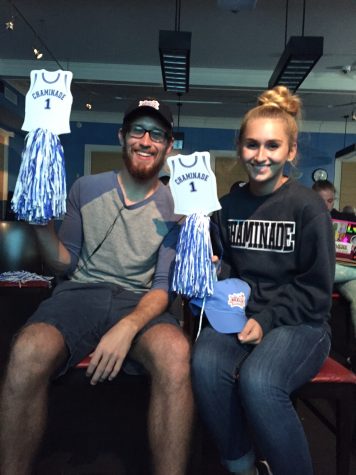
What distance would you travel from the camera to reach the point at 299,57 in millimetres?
3459

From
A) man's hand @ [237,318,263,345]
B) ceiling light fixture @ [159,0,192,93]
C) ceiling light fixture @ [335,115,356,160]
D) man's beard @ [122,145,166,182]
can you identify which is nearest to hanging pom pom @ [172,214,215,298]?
man's hand @ [237,318,263,345]

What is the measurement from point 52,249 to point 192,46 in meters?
4.14

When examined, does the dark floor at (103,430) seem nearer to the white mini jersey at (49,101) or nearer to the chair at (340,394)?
the chair at (340,394)

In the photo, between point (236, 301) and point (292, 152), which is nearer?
point (236, 301)

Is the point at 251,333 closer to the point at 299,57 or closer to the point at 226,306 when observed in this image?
the point at 226,306

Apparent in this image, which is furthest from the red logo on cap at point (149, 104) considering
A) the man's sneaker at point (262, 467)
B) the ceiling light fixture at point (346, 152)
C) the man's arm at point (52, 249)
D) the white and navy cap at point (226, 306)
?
the ceiling light fixture at point (346, 152)

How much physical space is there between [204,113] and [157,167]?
6584mm

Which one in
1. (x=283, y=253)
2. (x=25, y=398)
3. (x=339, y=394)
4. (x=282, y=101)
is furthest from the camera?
(x=282, y=101)

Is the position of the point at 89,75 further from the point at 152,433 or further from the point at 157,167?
the point at 152,433

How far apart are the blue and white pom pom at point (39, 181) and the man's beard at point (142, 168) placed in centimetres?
34

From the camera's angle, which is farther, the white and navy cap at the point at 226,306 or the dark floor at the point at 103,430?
the dark floor at the point at 103,430

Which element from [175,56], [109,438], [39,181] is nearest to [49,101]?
[39,181]

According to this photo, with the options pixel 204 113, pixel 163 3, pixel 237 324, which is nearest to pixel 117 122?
pixel 204 113

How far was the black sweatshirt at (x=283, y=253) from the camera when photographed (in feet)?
4.01
